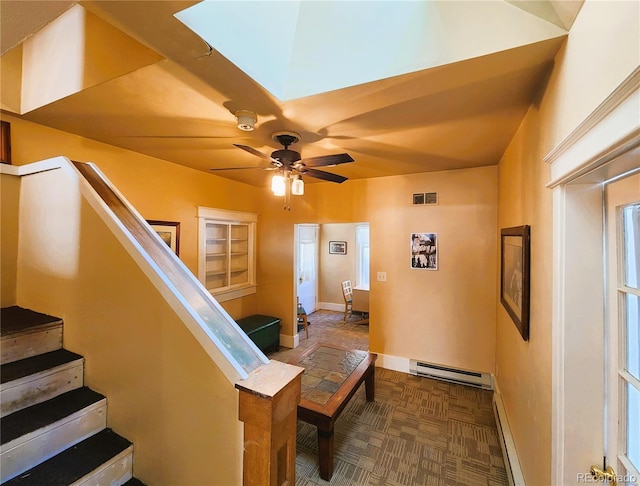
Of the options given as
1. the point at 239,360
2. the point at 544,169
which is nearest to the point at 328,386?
the point at 239,360

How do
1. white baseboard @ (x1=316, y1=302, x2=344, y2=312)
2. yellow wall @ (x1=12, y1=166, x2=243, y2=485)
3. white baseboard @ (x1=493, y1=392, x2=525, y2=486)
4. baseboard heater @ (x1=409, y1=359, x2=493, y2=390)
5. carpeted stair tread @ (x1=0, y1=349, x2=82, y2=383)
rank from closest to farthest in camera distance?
yellow wall @ (x1=12, y1=166, x2=243, y2=485)
carpeted stair tread @ (x1=0, y1=349, x2=82, y2=383)
white baseboard @ (x1=493, y1=392, x2=525, y2=486)
baseboard heater @ (x1=409, y1=359, x2=493, y2=390)
white baseboard @ (x1=316, y1=302, x2=344, y2=312)

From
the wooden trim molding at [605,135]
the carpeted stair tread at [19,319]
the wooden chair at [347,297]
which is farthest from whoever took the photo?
the wooden chair at [347,297]

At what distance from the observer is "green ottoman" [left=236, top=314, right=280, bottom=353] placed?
146 inches

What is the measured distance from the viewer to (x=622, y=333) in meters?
0.93

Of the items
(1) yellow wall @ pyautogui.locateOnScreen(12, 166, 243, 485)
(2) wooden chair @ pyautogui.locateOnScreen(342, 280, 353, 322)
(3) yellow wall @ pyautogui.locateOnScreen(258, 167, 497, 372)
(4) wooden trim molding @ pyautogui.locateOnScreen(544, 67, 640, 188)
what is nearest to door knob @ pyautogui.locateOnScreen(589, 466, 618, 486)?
(4) wooden trim molding @ pyautogui.locateOnScreen(544, 67, 640, 188)

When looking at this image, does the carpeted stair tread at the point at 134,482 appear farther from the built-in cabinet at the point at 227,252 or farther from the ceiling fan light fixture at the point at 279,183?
the built-in cabinet at the point at 227,252

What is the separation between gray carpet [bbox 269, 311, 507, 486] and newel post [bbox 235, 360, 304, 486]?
4.70 feet

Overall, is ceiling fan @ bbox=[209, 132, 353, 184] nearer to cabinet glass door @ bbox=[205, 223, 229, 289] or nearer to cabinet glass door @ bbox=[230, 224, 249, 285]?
cabinet glass door @ bbox=[205, 223, 229, 289]

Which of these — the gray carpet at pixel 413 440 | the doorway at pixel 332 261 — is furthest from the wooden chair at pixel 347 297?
the gray carpet at pixel 413 440

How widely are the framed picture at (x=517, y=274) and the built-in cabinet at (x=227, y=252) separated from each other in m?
3.36

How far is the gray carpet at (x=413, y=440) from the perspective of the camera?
194 centimetres

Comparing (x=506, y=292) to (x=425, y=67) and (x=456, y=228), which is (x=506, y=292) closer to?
(x=456, y=228)

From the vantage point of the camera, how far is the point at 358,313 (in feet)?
20.6

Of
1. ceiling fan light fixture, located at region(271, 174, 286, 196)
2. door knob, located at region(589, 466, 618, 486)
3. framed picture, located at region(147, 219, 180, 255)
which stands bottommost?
door knob, located at region(589, 466, 618, 486)
